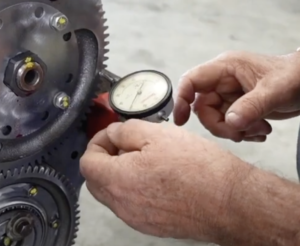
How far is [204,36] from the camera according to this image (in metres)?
1.87

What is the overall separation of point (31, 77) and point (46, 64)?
0.03 m

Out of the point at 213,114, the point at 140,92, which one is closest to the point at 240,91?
the point at 213,114

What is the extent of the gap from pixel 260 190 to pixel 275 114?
0.36m

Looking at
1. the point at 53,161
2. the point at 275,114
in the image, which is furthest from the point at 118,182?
the point at 275,114

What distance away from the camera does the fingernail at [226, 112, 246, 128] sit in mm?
895

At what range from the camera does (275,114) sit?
1.09 metres

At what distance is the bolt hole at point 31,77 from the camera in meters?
0.75

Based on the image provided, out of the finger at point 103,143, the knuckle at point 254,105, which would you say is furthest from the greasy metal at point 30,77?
the knuckle at point 254,105

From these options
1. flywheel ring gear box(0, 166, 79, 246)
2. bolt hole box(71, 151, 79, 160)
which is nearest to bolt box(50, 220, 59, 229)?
flywheel ring gear box(0, 166, 79, 246)

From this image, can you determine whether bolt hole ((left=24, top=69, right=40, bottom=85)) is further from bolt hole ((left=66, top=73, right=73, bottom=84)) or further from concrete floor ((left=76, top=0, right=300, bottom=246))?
concrete floor ((left=76, top=0, right=300, bottom=246))

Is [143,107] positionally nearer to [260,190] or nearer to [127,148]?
[127,148]

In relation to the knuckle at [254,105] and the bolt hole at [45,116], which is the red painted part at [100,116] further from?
the knuckle at [254,105]

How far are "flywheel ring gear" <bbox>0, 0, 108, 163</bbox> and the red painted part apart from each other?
24 mm

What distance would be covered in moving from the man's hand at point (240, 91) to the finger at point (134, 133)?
0.56 ft
